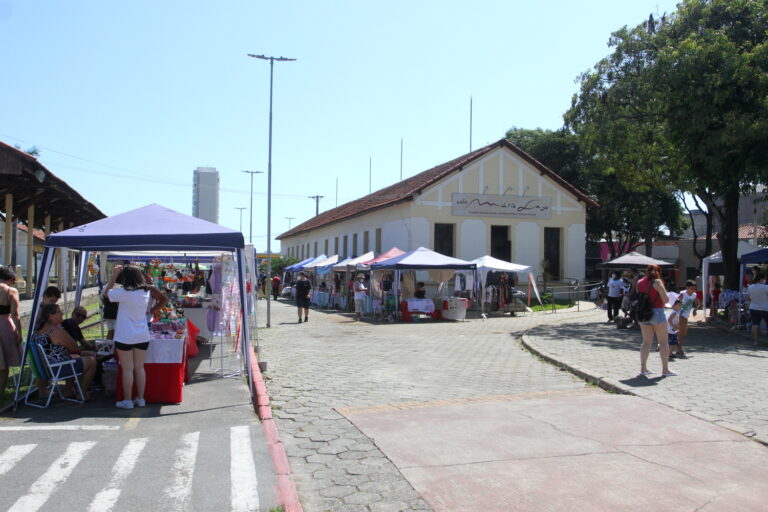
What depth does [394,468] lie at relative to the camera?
5.39m

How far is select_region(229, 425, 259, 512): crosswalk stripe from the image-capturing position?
466cm

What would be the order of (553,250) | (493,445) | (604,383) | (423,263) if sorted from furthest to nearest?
(553,250) < (423,263) < (604,383) < (493,445)

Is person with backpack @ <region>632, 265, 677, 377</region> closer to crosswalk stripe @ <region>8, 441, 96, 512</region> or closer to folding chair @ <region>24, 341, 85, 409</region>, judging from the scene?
crosswalk stripe @ <region>8, 441, 96, 512</region>

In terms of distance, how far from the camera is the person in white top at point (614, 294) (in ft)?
64.2

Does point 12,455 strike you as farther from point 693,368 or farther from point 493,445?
point 693,368

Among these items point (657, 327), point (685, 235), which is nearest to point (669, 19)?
point (657, 327)

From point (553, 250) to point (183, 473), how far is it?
2982cm

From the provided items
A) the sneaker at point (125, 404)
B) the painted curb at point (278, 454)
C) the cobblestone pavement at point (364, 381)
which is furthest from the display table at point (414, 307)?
the sneaker at point (125, 404)

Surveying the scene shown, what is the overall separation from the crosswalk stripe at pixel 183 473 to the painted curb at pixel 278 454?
0.69 metres

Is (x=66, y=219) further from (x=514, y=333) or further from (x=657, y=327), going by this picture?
(x=657, y=327)

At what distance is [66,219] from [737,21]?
2711cm

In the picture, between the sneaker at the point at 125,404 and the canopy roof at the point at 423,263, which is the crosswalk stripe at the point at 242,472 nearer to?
the sneaker at the point at 125,404

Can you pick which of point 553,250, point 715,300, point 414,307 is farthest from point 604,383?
point 553,250

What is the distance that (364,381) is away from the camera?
31.5 feet
